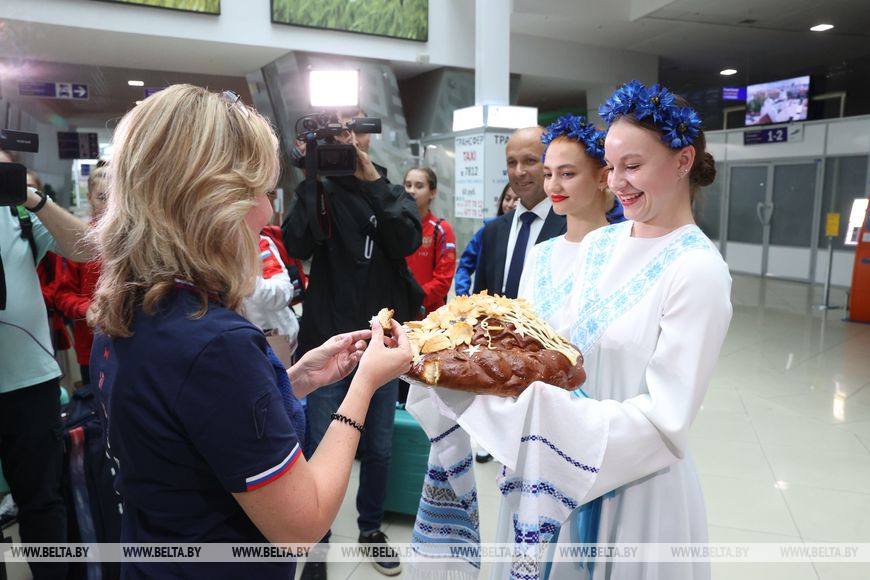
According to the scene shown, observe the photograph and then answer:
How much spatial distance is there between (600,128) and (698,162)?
2.04 feet

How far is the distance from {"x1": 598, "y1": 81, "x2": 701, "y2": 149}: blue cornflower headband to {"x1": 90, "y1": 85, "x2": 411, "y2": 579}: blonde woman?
89 cm

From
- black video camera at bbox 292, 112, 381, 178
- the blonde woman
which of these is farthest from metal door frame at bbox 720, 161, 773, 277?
the blonde woman

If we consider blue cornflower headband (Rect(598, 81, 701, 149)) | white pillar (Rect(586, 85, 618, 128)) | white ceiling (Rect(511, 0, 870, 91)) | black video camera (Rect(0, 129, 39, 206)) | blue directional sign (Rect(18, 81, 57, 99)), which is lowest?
black video camera (Rect(0, 129, 39, 206))

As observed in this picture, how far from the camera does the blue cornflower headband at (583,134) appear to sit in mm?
1943

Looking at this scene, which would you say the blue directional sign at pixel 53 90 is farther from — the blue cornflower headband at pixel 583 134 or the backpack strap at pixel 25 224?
the blue cornflower headband at pixel 583 134

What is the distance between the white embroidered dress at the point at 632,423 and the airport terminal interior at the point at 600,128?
47cm

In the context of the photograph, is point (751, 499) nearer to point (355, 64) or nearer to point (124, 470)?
point (124, 470)

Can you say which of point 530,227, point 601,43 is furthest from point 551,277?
point 601,43

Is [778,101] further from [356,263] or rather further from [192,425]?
[192,425]

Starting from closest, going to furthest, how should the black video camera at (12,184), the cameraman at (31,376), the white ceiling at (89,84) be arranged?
Answer: the black video camera at (12,184), the cameraman at (31,376), the white ceiling at (89,84)

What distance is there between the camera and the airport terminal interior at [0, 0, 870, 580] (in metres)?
3.05

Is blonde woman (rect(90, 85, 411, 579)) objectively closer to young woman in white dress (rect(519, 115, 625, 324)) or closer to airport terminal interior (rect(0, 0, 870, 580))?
airport terminal interior (rect(0, 0, 870, 580))

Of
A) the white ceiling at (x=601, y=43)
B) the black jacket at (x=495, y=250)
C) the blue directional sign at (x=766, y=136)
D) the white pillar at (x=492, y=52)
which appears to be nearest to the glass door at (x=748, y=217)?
the blue directional sign at (x=766, y=136)

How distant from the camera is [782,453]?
151 inches
